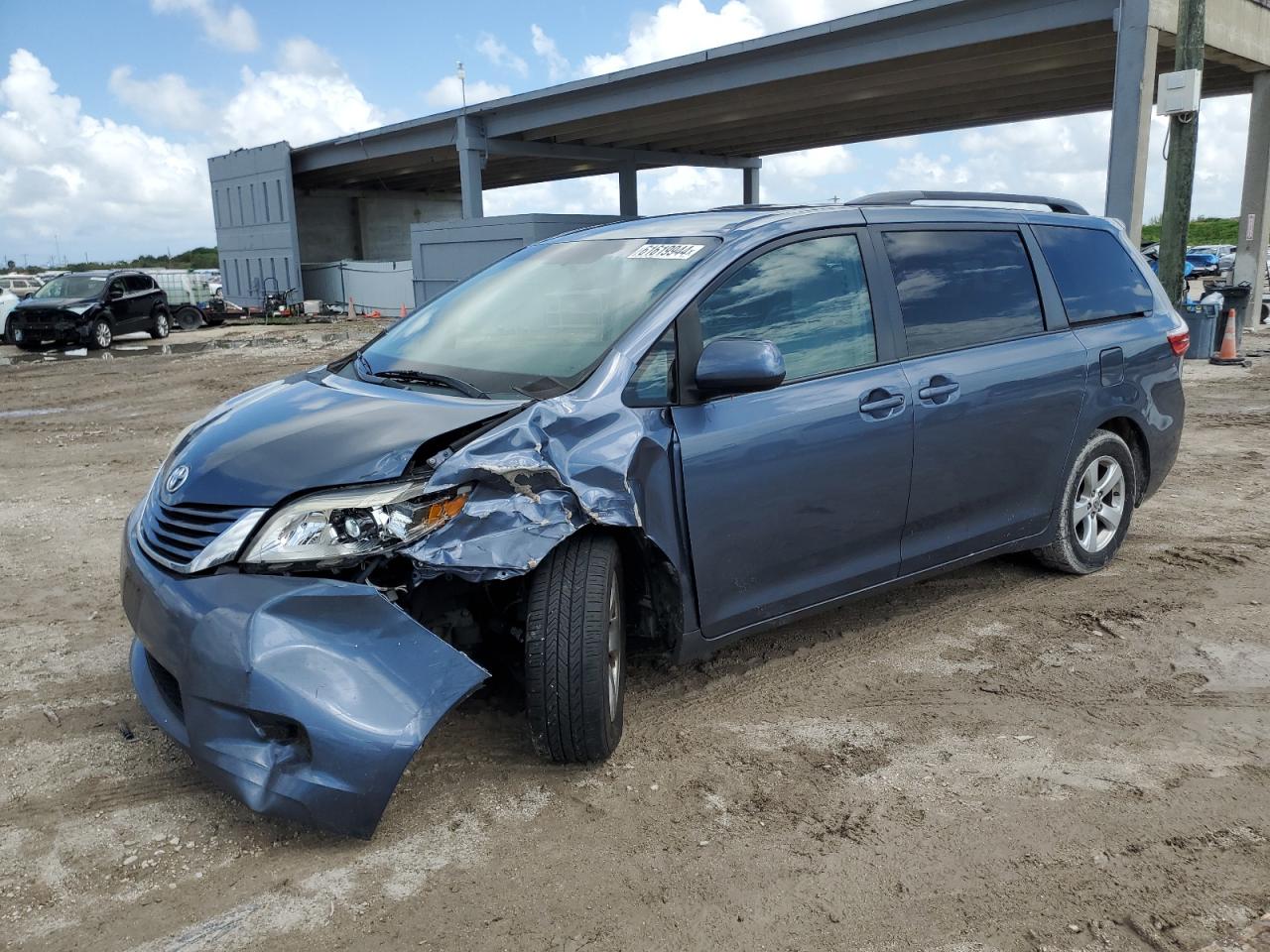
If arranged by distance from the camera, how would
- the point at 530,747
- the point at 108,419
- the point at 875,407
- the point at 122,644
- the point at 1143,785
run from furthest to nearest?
the point at 108,419 < the point at 122,644 < the point at 875,407 < the point at 530,747 < the point at 1143,785

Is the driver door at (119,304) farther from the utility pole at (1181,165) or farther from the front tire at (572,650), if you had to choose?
the front tire at (572,650)

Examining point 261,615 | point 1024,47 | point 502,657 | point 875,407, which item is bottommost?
point 502,657

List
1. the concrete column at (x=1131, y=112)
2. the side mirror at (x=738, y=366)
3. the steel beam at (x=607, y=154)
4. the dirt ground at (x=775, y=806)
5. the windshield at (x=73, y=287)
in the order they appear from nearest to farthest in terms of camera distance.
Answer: the dirt ground at (x=775, y=806) → the side mirror at (x=738, y=366) → the concrete column at (x=1131, y=112) → the windshield at (x=73, y=287) → the steel beam at (x=607, y=154)

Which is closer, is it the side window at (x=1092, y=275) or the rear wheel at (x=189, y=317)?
the side window at (x=1092, y=275)

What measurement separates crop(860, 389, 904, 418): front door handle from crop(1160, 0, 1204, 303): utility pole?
34.2 feet

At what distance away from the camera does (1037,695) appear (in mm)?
3826

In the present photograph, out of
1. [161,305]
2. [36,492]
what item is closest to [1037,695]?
[36,492]

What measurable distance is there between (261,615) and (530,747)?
110cm

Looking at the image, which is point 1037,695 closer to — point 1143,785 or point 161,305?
point 1143,785

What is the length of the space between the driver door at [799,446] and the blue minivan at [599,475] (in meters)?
0.01

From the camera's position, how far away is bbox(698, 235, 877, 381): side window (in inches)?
141

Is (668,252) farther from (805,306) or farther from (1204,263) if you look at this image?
(1204,263)

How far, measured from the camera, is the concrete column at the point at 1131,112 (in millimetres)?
13672

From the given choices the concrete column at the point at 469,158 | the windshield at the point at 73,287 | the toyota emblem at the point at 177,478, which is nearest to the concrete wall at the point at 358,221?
the concrete column at the point at 469,158
